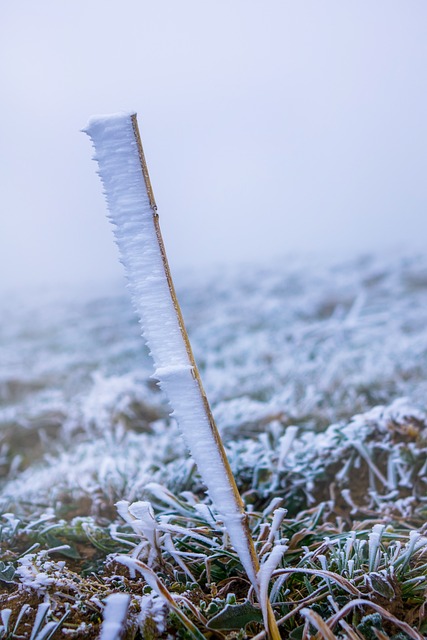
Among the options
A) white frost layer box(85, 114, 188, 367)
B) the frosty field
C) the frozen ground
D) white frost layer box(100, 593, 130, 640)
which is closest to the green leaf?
the frosty field

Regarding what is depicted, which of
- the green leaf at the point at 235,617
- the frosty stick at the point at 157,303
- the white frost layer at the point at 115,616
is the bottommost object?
the green leaf at the point at 235,617

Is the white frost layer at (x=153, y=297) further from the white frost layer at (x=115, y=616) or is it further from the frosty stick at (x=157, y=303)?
the white frost layer at (x=115, y=616)

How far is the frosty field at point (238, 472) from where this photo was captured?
931 millimetres

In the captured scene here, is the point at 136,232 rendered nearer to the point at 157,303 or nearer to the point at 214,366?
the point at 157,303

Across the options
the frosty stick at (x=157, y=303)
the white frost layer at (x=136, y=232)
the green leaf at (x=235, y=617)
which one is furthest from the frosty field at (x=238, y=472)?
the white frost layer at (x=136, y=232)

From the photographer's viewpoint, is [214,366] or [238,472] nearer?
[238,472]

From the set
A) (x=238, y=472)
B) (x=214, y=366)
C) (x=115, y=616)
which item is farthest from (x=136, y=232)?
(x=214, y=366)

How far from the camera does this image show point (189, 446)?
35.5 inches

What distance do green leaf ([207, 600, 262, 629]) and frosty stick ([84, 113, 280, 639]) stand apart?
31 millimetres

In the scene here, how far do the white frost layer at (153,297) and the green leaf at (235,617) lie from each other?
4 cm

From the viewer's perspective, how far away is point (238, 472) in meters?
1.51

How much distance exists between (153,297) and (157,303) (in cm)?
1

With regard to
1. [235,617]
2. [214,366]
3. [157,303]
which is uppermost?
[157,303]

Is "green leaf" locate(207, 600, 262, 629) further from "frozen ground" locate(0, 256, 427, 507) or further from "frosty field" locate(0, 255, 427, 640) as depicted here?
"frozen ground" locate(0, 256, 427, 507)
